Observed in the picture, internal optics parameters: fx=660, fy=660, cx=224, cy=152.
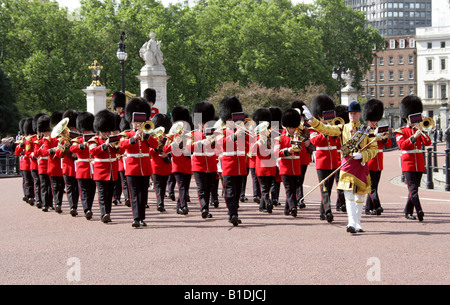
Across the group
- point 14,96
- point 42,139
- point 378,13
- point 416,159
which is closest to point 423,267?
point 416,159

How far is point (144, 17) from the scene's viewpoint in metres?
42.3

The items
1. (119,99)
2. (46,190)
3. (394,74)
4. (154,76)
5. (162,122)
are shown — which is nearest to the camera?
(46,190)

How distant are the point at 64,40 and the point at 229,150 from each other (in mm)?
32274

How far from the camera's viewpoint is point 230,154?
916 cm

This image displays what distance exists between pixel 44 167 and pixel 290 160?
463 centimetres

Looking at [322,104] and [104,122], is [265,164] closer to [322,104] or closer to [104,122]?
[322,104]

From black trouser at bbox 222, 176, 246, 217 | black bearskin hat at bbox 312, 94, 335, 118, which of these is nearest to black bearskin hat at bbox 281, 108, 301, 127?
black bearskin hat at bbox 312, 94, 335, 118

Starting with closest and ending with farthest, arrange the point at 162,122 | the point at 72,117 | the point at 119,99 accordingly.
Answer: the point at 72,117 → the point at 162,122 → the point at 119,99

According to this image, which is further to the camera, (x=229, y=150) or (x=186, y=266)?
(x=229, y=150)

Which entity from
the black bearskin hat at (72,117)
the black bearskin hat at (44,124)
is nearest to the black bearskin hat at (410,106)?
the black bearskin hat at (72,117)

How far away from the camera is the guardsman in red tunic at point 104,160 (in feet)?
31.2

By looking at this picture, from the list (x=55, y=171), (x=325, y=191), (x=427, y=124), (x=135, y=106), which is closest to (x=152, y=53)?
(x=55, y=171)

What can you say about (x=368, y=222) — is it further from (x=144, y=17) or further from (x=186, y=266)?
(x=144, y=17)
